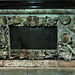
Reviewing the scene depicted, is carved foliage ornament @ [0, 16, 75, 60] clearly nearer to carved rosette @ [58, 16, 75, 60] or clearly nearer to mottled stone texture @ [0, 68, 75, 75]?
carved rosette @ [58, 16, 75, 60]

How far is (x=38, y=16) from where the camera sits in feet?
8.11

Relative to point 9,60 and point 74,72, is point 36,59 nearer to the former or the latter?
point 9,60

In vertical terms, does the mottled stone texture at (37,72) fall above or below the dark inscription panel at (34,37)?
below

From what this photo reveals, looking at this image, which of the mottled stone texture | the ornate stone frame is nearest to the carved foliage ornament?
the ornate stone frame

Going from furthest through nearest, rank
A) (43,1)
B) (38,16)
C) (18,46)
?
(18,46) < (38,16) < (43,1)

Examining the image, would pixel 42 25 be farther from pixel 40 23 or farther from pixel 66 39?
pixel 66 39

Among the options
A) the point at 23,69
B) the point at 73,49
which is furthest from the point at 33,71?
the point at 73,49

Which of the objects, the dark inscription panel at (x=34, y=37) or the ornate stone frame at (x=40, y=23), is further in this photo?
the dark inscription panel at (x=34, y=37)

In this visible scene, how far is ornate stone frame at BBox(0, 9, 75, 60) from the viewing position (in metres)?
2.42

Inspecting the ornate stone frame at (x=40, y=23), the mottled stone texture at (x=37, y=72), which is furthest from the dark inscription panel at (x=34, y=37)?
the mottled stone texture at (x=37, y=72)

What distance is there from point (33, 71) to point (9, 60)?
0.64 metres

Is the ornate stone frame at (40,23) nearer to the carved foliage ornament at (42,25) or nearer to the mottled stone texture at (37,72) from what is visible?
the carved foliage ornament at (42,25)

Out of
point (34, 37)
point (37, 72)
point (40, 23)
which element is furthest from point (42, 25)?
point (37, 72)

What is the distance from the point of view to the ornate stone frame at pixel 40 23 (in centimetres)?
242
